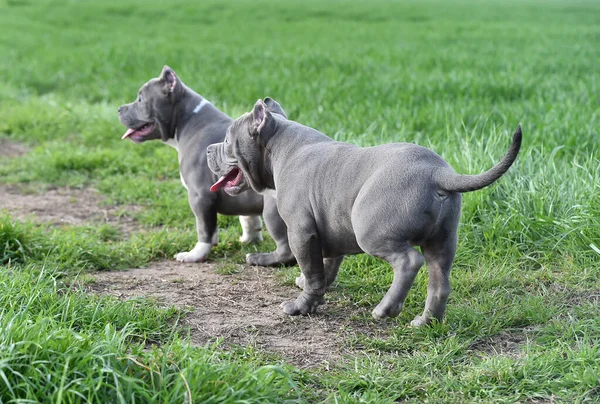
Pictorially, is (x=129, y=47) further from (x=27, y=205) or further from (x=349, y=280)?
(x=349, y=280)

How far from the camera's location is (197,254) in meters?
6.00

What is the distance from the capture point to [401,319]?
4.61 m

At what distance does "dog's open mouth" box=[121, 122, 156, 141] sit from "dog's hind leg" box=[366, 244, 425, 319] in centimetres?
294

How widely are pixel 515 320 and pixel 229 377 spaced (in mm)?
1977

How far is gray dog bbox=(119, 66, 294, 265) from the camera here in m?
5.94

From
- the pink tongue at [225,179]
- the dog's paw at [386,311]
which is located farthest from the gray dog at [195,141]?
the dog's paw at [386,311]

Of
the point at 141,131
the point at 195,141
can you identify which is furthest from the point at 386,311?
the point at 141,131

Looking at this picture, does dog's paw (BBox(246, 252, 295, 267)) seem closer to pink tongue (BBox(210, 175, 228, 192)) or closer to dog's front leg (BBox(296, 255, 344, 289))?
dog's front leg (BBox(296, 255, 344, 289))

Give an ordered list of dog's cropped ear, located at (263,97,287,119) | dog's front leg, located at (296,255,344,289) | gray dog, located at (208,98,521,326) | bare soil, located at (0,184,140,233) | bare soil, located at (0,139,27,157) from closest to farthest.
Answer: gray dog, located at (208,98,521,326)
dog's front leg, located at (296,255,344,289)
dog's cropped ear, located at (263,97,287,119)
bare soil, located at (0,184,140,233)
bare soil, located at (0,139,27,157)

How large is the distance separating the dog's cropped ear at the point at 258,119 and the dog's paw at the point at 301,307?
1122 millimetres

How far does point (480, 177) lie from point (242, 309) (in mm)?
1857

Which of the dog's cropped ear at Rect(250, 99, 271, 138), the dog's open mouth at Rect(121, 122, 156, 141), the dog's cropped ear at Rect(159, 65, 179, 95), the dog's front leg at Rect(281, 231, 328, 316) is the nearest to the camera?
the dog's front leg at Rect(281, 231, 328, 316)

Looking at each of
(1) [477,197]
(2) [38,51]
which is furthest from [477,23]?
(1) [477,197]

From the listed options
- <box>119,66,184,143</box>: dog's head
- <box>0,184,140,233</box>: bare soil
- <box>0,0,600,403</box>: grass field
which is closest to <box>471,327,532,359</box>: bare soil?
<box>0,0,600,403</box>: grass field
